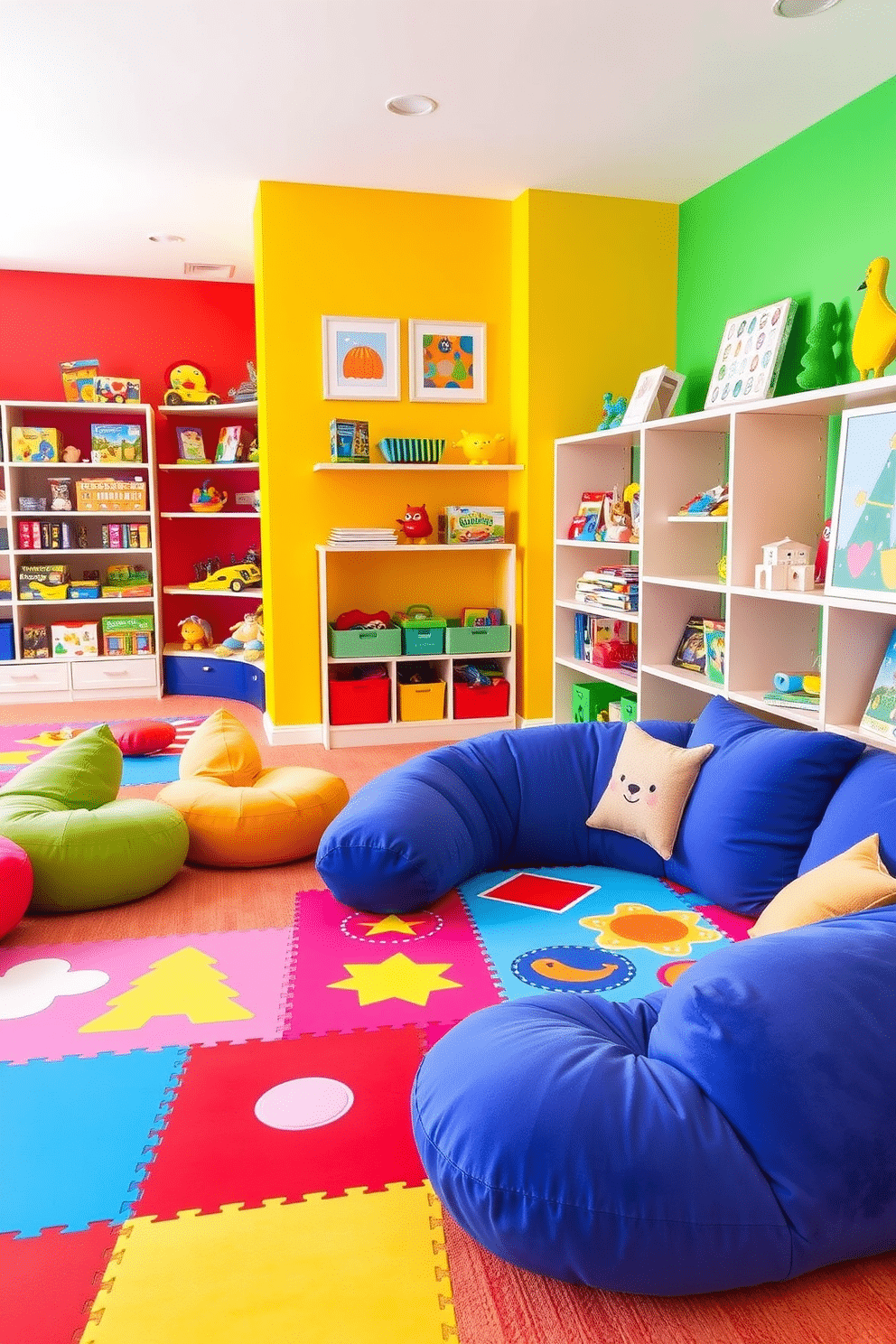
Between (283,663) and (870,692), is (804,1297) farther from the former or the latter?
(283,663)

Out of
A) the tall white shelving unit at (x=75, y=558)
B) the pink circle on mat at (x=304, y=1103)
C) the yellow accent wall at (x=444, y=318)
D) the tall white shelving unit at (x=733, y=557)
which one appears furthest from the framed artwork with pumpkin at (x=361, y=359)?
the pink circle on mat at (x=304, y=1103)

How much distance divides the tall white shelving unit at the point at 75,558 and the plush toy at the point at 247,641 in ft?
1.36

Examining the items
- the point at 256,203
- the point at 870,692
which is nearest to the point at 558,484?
the point at 256,203

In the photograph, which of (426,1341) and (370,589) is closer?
(426,1341)

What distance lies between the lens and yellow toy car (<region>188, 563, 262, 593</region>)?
634 cm

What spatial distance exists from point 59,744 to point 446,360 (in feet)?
8.57

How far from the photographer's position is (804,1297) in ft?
4.90

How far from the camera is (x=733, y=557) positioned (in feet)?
11.4

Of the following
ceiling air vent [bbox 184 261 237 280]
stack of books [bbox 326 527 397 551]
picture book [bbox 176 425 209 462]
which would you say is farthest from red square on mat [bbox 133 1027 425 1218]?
ceiling air vent [bbox 184 261 237 280]

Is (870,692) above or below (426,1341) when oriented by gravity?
above

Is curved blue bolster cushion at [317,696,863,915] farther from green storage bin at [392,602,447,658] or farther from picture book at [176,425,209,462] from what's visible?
picture book at [176,425,209,462]

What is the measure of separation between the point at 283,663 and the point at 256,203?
2.14 metres

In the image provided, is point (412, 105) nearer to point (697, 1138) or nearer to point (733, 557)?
point (733, 557)

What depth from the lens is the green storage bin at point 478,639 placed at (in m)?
4.97
